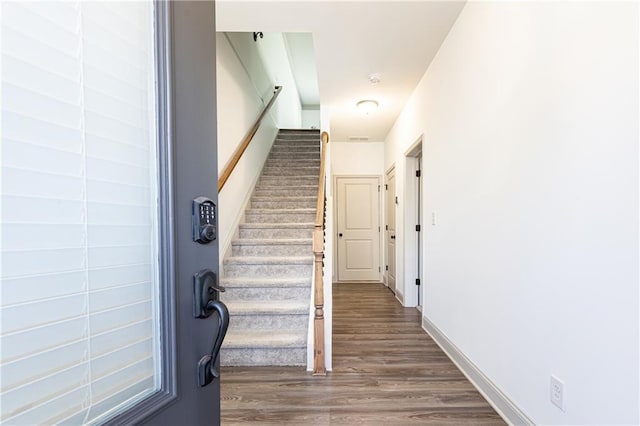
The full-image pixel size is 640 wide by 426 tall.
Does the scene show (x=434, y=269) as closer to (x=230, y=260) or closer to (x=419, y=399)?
(x=419, y=399)

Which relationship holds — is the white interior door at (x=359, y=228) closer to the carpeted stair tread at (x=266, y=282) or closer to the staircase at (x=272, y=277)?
the staircase at (x=272, y=277)

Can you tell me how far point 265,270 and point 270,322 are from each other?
23.6 inches

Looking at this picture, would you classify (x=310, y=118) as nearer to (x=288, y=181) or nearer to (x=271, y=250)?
(x=288, y=181)

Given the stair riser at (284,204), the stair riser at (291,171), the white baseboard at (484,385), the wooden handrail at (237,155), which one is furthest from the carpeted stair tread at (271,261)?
the stair riser at (291,171)

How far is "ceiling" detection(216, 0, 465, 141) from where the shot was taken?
229cm

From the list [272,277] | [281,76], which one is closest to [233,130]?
[272,277]

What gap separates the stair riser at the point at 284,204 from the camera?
4281mm

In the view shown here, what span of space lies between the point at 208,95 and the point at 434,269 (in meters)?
2.78

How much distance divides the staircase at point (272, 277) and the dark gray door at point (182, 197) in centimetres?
196

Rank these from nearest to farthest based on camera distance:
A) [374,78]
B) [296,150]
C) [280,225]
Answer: [374,78] < [280,225] < [296,150]

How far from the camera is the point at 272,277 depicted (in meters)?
3.18

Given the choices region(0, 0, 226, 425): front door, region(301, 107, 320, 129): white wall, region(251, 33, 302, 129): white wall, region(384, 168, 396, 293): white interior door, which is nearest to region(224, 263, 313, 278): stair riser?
region(384, 168, 396, 293): white interior door

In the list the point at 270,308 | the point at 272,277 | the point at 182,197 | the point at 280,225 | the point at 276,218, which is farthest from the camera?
the point at 276,218

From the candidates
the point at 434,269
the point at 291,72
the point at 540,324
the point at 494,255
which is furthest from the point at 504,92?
the point at 291,72
